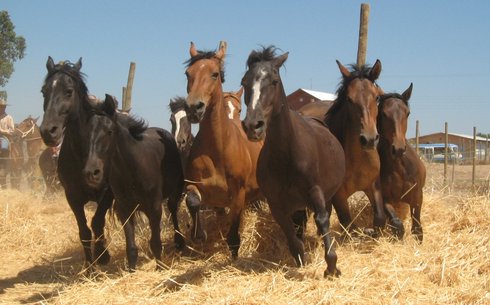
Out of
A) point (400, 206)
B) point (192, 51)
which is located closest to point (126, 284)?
point (192, 51)

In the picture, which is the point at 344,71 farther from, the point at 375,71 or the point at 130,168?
the point at 130,168

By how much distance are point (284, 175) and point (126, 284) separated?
168cm

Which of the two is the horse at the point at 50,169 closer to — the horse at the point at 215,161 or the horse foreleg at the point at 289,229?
the horse at the point at 215,161

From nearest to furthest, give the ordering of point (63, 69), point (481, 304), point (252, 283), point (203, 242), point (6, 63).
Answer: point (481, 304)
point (252, 283)
point (63, 69)
point (203, 242)
point (6, 63)

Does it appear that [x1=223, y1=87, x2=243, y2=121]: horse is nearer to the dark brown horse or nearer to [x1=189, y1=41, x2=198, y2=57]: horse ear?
[x1=189, y1=41, x2=198, y2=57]: horse ear

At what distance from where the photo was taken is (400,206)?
265 inches

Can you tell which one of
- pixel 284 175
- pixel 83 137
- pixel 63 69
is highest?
pixel 63 69

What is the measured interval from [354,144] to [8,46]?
2640 centimetres

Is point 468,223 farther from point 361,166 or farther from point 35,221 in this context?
point 35,221

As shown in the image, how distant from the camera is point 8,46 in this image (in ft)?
89.7

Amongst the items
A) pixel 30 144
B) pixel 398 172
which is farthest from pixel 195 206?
pixel 30 144

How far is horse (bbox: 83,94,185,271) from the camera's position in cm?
464

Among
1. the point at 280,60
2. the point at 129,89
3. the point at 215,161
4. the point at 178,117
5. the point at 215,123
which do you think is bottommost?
the point at 215,161

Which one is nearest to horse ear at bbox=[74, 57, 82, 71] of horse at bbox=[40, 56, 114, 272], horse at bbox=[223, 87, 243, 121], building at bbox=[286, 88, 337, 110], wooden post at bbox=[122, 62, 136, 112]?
horse at bbox=[40, 56, 114, 272]
